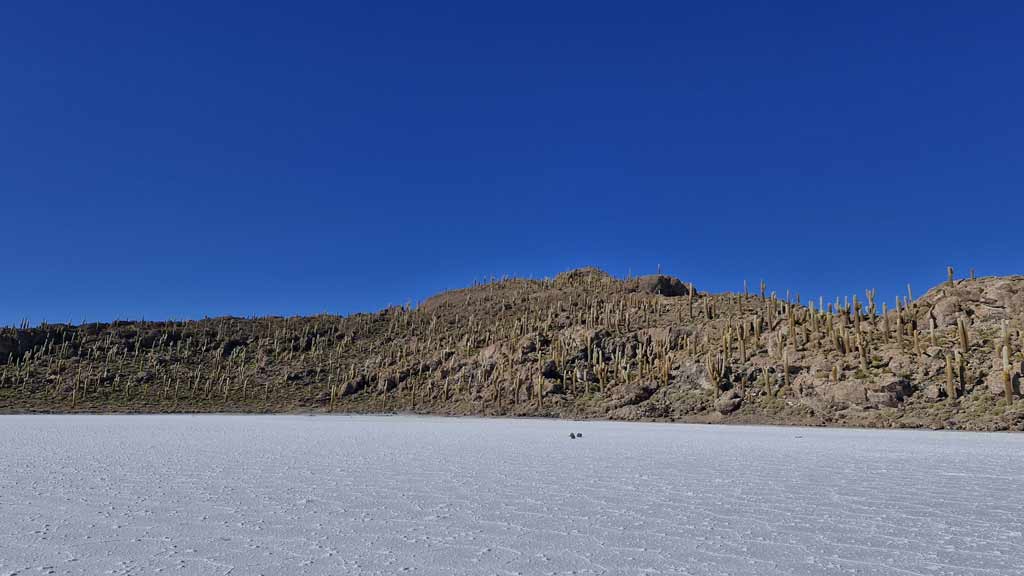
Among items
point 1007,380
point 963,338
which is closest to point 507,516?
point 1007,380

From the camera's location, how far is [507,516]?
550cm

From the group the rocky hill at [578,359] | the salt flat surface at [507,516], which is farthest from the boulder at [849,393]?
the salt flat surface at [507,516]

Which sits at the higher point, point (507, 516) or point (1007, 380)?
point (1007, 380)

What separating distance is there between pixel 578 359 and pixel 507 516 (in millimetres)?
34818

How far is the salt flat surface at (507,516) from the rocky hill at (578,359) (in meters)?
17.6

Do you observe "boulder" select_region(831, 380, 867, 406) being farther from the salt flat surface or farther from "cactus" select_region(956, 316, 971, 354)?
the salt flat surface

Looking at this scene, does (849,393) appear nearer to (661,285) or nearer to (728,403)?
(728,403)

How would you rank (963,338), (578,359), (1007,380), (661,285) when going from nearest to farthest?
1. (1007,380)
2. (963,338)
3. (578,359)
4. (661,285)

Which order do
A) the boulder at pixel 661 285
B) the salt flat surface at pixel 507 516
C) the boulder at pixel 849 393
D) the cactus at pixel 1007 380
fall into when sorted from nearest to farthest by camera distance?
the salt flat surface at pixel 507 516 → the cactus at pixel 1007 380 → the boulder at pixel 849 393 → the boulder at pixel 661 285

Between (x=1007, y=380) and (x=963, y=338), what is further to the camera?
(x=963, y=338)

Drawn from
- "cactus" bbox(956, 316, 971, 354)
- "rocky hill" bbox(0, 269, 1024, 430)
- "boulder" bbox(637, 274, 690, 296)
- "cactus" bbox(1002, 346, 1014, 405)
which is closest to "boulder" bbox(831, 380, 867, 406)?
"rocky hill" bbox(0, 269, 1024, 430)

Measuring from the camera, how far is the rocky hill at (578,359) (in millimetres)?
25750

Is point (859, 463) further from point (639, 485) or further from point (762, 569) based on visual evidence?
point (762, 569)

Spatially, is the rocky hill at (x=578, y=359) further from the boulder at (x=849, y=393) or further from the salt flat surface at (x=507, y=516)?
the salt flat surface at (x=507, y=516)
